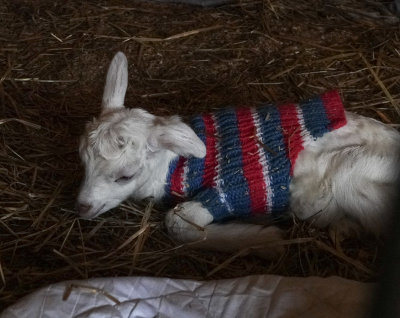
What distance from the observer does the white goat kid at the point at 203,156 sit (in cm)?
312

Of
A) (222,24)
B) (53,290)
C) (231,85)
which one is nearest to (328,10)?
(222,24)

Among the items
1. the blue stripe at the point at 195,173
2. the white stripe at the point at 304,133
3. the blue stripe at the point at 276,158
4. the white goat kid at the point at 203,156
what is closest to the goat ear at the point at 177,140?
the white goat kid at the point at 203,156

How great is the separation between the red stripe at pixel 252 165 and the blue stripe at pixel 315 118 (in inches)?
11.6

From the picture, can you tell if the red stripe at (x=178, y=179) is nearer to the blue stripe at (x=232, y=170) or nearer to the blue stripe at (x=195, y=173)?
the blue stripe at (x=195, y=173)

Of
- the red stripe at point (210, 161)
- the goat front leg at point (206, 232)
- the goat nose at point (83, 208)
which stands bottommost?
the goat front leg at point (206, 232)

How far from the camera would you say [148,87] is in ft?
14.7

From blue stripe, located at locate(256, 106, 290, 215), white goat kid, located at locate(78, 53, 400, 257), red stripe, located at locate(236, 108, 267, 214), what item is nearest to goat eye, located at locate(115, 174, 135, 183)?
white goat kid, located at locate(78, 53, 400, 257)

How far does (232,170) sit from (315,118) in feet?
1.77

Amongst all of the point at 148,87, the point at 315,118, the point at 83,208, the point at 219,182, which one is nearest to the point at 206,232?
the point at 219,182

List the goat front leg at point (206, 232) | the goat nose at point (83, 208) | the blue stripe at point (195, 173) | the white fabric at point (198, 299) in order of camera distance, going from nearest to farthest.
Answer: the white fabric at point (198, 299) < the goat nose at point (83, 208) < the goat front leg at point (206, 232) < the blue stripe at point (195, 173)

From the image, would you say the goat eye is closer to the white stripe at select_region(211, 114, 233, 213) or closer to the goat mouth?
the goat mouth

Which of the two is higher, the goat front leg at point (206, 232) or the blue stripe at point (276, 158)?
the blue stripe at point (276, 158)

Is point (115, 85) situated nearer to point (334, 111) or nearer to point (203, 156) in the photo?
point (203, 156)

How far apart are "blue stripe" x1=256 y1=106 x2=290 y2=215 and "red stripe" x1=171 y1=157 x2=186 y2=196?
47cm
